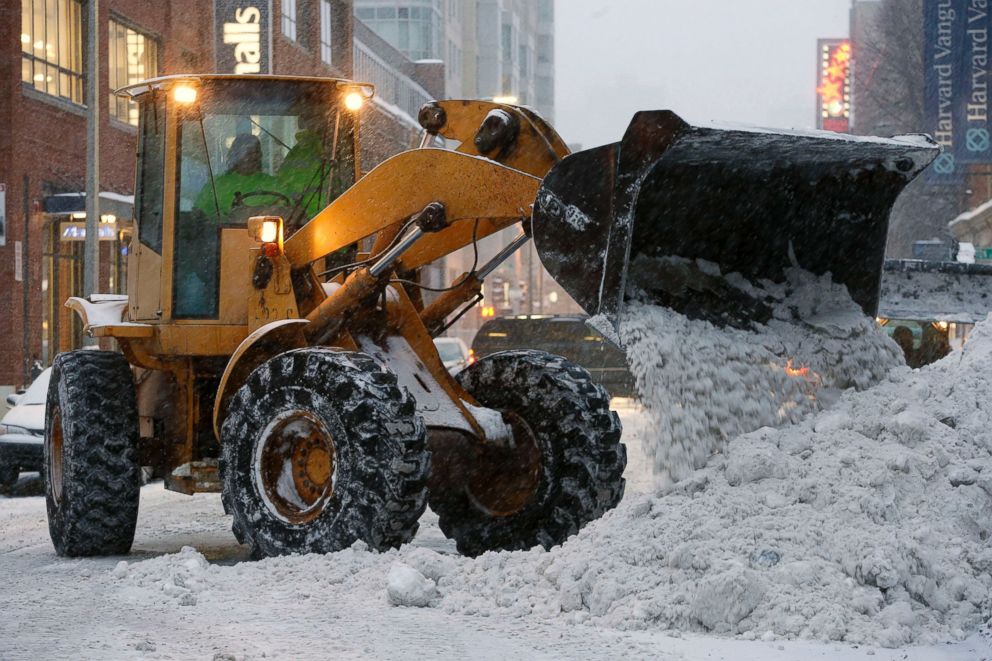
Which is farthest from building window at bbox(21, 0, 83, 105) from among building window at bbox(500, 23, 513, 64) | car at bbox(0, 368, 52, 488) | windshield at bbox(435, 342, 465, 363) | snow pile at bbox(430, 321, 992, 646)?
building window at bbox(500, 23, 513, 64)

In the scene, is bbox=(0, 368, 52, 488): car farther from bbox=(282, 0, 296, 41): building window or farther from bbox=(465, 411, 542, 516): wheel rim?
bbox=(282, 0, 296, 41): building window

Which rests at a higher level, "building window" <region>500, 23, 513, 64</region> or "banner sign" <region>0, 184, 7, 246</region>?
"building window" <region>500, 23, 513, 64</region>

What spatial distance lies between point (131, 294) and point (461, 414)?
2.60m

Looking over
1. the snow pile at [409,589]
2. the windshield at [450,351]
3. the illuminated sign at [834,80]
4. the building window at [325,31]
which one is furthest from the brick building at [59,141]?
the illuminated sign at [834,80]

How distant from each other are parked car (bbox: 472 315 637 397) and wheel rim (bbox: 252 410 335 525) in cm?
1790

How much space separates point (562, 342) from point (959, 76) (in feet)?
49.9

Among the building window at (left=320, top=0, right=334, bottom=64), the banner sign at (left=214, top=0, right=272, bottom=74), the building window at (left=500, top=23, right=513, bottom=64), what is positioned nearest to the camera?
the banner sign at (left=214, top=0, right=272, bottom=74)

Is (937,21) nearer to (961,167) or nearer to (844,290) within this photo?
(961,167)

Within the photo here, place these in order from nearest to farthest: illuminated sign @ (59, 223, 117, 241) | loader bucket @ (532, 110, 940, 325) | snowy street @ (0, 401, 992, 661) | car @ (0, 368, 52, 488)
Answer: snowy street @ (0, 401, 992, 661)
loader bucket @ (532, 110, 940, 325)
car @ (0, 368, 52, 488)
illuminated sign @ (59, 223, 117, 241)

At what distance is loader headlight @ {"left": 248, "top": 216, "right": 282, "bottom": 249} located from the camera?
8578 millimetres

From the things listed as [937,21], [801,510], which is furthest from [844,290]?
[937,21]

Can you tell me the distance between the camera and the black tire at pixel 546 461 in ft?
27.5

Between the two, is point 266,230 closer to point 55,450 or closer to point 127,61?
point 55,450

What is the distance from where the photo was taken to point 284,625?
20.5 feet
